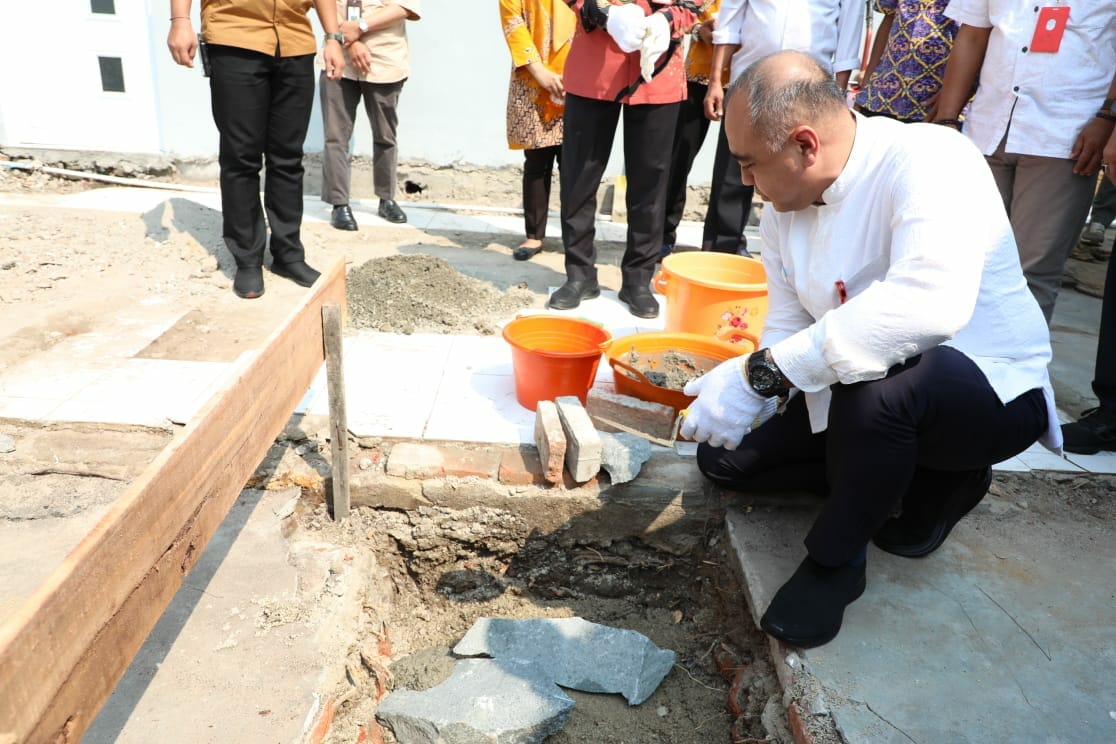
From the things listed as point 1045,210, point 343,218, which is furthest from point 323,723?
point 343,218

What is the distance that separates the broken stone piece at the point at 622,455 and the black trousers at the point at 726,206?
6.95ft

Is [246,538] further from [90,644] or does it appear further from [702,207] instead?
[702,207]

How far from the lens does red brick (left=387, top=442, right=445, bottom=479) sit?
2.54m

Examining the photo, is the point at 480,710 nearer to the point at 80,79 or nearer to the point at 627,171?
the point at 627,171

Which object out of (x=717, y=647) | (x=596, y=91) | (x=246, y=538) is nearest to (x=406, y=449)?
(x=246, y=538)

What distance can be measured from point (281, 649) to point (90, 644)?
32.2 inches

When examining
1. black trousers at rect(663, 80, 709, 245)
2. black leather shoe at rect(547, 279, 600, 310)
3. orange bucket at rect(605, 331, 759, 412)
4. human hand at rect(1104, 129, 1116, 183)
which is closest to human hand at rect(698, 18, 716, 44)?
black trousers at rect(663, 80, 709, 245)

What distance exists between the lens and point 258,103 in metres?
3.85

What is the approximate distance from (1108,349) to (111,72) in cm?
667

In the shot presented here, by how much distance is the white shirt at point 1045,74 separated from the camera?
9.21 feet

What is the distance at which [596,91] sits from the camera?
149 inches

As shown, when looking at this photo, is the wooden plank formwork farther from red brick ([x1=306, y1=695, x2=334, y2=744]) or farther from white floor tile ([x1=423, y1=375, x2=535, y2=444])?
white floor tile ([x1=423, y1=375, x2=535, y2=444])

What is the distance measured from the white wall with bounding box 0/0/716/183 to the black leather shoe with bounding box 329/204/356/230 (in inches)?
48.3

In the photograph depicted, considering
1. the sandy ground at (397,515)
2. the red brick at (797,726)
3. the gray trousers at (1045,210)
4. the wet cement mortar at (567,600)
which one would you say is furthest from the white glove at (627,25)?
the red brick at (797,726)
